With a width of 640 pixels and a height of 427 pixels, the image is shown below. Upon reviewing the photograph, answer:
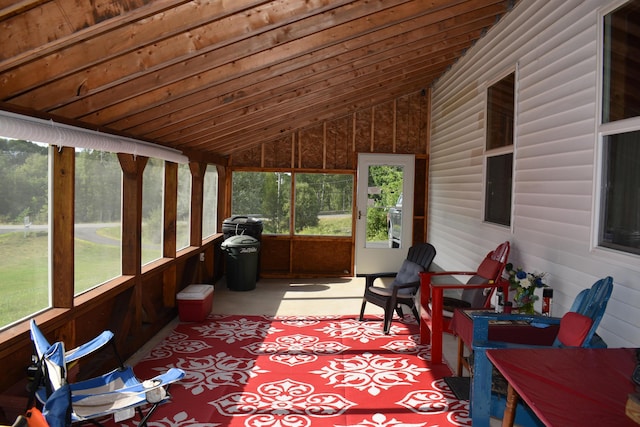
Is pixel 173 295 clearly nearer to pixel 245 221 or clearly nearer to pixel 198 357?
pixel 198 357

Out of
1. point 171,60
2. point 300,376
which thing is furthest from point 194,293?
point 171,60

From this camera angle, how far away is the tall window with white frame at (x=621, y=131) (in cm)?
302

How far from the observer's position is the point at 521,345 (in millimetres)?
3348

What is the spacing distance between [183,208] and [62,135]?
3.85 metres

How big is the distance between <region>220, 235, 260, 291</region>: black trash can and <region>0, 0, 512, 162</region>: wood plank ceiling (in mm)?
1881

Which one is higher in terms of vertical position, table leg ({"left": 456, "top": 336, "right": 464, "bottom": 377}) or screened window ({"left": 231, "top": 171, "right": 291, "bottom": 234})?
screened window ({"left": 231, "top": 171, "right": 291, "bottom": 234})

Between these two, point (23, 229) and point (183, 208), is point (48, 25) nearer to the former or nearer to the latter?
point (23, 229)

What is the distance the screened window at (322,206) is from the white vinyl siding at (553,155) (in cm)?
318

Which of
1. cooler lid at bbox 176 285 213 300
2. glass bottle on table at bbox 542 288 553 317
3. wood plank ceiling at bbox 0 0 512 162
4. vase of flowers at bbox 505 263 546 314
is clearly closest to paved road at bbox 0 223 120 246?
wood plank ceiling at bbox 0 0 512 162

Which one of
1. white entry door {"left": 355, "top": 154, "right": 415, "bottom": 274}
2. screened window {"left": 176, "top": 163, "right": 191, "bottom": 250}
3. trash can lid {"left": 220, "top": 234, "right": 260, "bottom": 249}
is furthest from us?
white entry door {"left": 355, "top": 154, "right": 415, "bottom": 274}

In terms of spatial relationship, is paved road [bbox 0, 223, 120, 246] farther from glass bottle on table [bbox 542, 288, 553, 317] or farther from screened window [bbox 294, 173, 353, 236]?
screened window [bbox 294, 173, 353, 236]

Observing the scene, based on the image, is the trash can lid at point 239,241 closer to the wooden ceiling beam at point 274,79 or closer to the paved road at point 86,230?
the paved road at point 86,230

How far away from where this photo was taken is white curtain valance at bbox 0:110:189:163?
2688mm

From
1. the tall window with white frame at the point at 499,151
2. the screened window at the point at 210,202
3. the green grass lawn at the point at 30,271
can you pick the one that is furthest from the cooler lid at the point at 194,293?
the tall window with white frame at the point at 499,151
